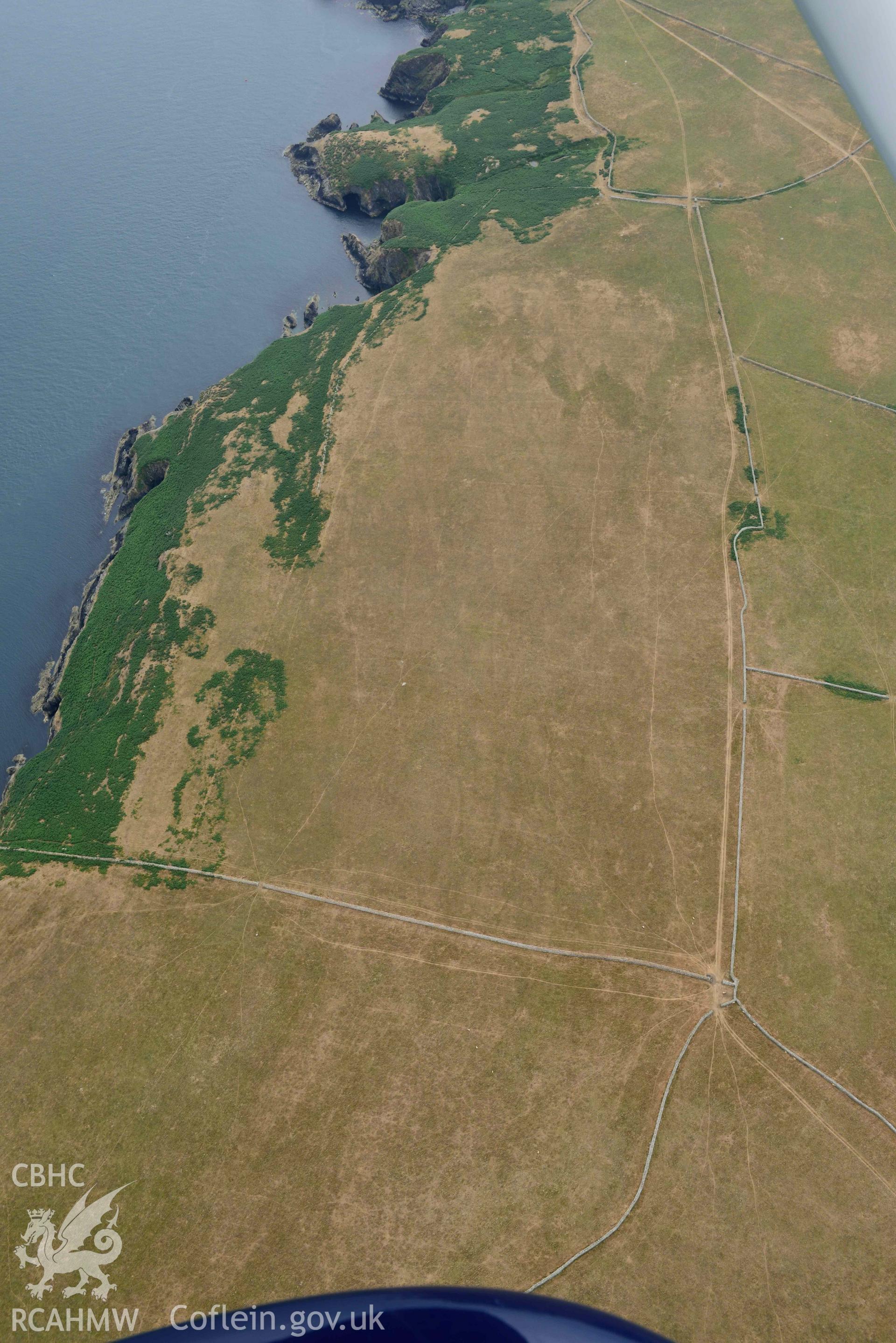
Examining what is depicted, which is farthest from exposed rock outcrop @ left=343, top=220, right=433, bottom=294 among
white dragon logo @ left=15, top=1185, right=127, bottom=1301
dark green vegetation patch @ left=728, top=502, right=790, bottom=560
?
white dragon logo @ left=15, top=1185, right=127, bottom=1301

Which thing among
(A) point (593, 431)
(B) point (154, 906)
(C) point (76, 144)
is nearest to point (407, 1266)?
(B) point (154, 906)

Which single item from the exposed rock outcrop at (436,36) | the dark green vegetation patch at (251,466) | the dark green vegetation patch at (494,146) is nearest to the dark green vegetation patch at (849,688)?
the dark green vegetation patch at (251,466)

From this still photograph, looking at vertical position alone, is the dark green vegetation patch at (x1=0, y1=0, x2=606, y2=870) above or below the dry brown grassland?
above

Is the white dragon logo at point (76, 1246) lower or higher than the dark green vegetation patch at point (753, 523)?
higher

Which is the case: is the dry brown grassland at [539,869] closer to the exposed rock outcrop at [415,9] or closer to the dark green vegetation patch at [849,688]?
the dark green vegetation patch at [849,688]

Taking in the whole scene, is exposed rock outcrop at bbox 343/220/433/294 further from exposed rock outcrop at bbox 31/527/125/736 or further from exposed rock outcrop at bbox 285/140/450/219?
exposed rock outcrop at bbox 31/527/125/736

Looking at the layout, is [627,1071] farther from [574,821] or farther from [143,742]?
[143,742]
